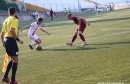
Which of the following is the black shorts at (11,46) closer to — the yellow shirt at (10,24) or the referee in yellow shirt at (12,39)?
the referee in yellow shirt at (12,39)

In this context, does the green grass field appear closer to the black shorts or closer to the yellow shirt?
the black shorts

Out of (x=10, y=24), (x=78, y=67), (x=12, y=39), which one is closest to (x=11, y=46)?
(x=12, y=39)

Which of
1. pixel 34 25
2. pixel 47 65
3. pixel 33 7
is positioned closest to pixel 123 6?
pixel 33 7

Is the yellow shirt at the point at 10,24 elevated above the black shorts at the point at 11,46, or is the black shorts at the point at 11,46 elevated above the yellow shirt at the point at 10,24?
the yellow shirt at the point at 10,24

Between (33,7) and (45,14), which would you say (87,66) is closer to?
(45,14)

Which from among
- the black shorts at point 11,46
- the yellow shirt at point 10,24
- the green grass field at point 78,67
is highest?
the yellow shirt at point 10,24

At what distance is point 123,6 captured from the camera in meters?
102

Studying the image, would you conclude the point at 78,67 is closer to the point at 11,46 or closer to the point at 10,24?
the point at 11,46

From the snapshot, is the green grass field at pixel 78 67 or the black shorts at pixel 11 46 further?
the black shorts at pixel 11 46

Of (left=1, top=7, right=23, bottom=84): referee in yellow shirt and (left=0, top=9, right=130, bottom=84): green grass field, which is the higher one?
(left=1, top=7, right=23, bottom=84): referee in yellow shirt

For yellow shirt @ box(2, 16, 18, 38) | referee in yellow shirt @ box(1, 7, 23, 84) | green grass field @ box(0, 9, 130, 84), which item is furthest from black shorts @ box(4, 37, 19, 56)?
green grass field @ box(0, 9, 130, 84)

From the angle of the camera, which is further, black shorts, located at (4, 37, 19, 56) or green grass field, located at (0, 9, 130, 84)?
black shorts, located at (4, 37, 19, 56)

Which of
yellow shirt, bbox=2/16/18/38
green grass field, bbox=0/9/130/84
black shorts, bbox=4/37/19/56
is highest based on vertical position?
yellow shirt, bbox=2/16/18/38

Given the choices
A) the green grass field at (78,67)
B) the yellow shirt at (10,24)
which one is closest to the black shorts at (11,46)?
the yellow shirt at (10,24)
